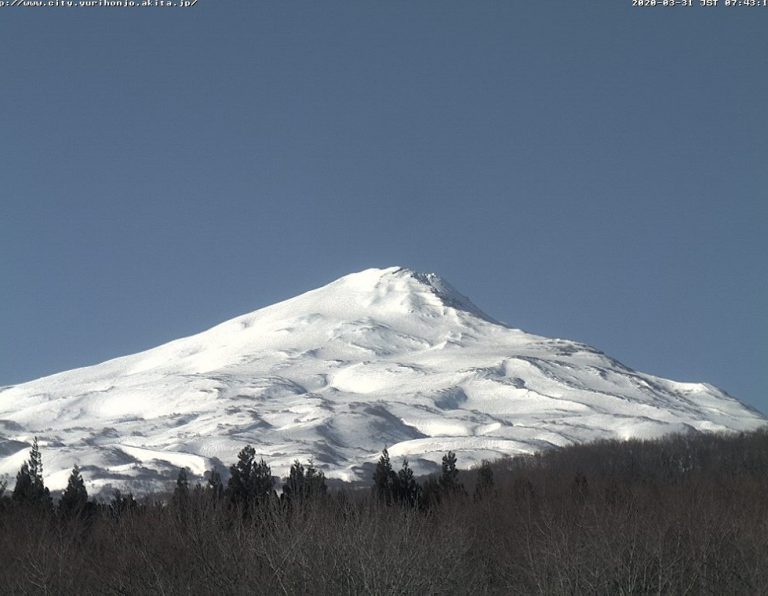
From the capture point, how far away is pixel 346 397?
136 m

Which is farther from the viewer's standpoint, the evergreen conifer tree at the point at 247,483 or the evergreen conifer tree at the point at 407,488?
the evergreen conifer tree at the point at 407,488

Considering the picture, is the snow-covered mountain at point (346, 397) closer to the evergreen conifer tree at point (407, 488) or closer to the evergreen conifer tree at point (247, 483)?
the evergreen conifer tree at point (407, 488)

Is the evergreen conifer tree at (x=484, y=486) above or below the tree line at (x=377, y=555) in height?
above

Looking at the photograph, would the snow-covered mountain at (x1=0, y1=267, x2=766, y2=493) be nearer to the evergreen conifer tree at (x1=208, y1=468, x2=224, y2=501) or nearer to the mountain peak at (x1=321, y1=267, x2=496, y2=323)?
the mountain peak at (x1=321, y1=267, x2=496, y2=323)

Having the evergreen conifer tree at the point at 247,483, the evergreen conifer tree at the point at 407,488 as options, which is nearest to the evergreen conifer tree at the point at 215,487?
the evergreen conifer tree at the point at 247,483

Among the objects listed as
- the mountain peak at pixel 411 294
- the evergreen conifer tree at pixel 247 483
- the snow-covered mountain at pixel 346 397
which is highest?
the mountain peak at pixel 411 294

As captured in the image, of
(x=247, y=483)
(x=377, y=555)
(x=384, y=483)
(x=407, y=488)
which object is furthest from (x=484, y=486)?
(x=377, y=555)

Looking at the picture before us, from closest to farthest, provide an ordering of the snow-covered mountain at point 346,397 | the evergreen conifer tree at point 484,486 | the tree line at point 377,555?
the tree line at point 377,555 → the evergreen conifer tree at point 484,486 → the snow-covered mountain at point 346,397

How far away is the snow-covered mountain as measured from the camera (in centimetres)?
10369

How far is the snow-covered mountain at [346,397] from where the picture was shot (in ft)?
340

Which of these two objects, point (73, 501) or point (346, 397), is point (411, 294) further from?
point (73, 501)

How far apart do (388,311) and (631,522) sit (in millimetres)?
158789

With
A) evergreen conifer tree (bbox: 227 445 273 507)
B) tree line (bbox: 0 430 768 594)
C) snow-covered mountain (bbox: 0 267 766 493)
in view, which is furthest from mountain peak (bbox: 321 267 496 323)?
tree line (bbox: 0 430 768 594)

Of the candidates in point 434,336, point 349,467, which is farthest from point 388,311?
point 349,467
